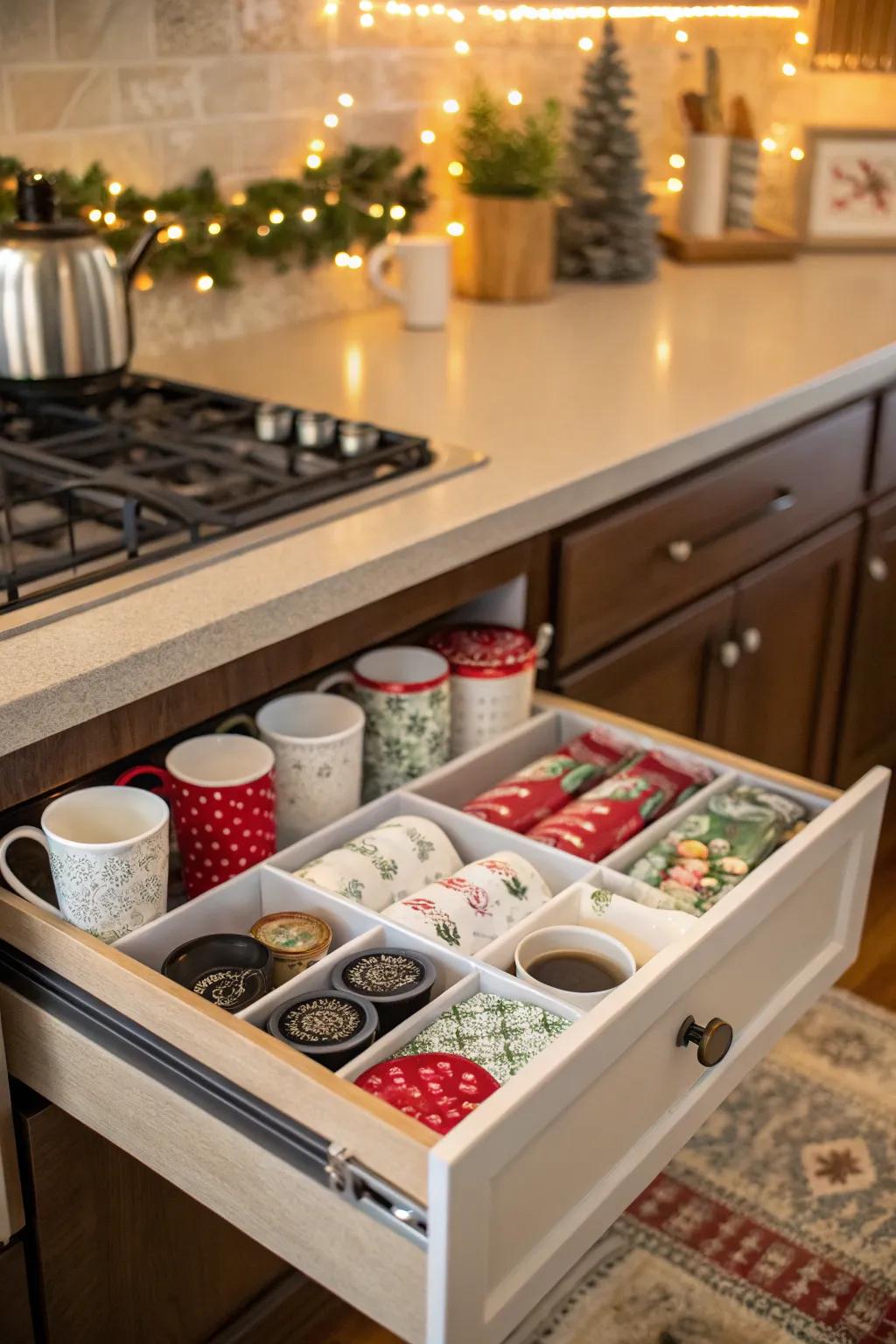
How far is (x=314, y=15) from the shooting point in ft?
6.55

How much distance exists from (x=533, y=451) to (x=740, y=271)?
1258mm

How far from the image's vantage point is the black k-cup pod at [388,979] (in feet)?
3.21

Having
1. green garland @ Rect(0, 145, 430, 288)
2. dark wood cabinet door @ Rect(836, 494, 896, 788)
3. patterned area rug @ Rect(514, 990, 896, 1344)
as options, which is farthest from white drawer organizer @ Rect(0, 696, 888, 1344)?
dark wood cabinet door @ Rect(836, 494, 896, 788)

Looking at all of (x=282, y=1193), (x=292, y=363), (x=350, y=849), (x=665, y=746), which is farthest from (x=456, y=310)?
(x=282, y=1193)

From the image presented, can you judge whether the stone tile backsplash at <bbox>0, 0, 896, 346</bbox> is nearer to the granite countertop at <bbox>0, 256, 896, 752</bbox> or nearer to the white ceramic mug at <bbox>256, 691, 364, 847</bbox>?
the granite countertop at <bbox>0, 256, 896, 752</bbox>

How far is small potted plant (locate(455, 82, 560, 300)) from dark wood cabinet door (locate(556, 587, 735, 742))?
→ 731 millimetres

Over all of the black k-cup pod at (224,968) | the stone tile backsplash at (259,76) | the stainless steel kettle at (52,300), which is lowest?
the black k-cup pod at (224,968)

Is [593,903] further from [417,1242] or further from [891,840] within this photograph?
[891,840]

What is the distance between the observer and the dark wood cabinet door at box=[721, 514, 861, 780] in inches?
76.0

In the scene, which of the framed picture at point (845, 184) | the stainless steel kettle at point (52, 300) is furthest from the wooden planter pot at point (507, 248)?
the stainless steel kettle at point (52, 300)

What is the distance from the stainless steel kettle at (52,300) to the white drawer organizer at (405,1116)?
1.91 feet

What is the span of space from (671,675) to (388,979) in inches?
34.0

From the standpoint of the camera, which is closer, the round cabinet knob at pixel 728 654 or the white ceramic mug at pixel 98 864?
the white ceramic mug at pixel 98 864

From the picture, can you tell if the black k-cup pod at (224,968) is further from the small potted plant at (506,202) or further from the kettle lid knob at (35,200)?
the small potted plant at (506,202)
